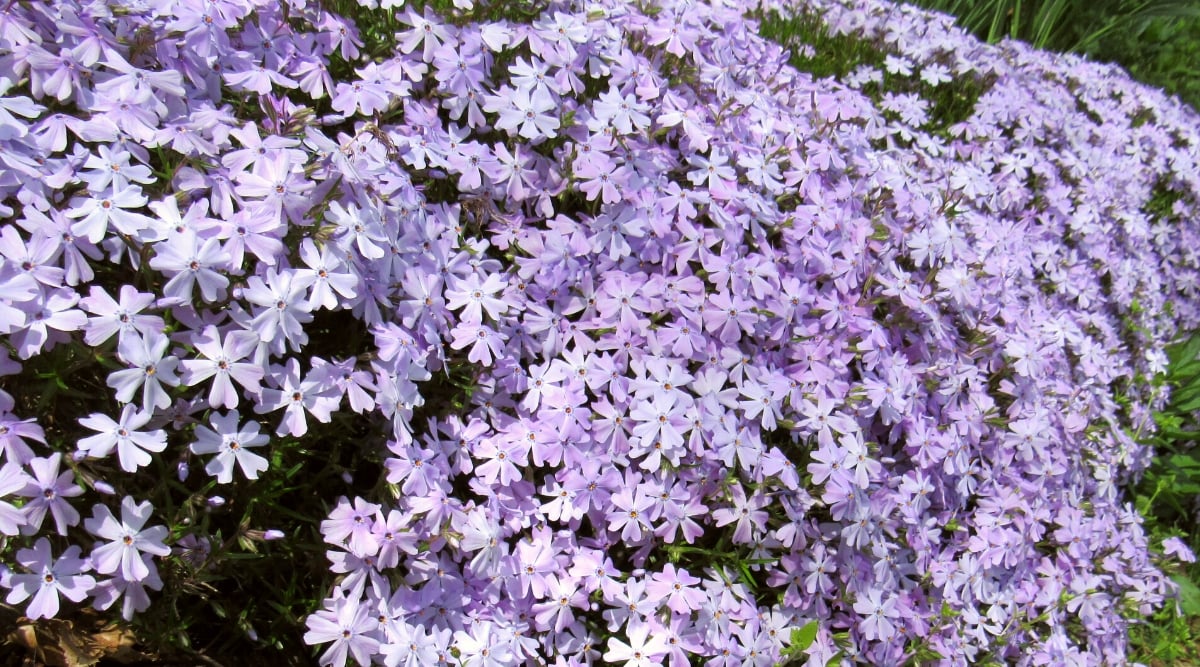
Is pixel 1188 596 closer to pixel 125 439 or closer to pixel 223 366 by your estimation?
pixel 223 366

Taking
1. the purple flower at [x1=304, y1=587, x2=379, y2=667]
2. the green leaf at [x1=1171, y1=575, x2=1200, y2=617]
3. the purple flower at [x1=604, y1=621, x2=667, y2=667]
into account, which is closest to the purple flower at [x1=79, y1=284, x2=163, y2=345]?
the purple flower at [x1=304, y1=587, x2=379, y2=667]

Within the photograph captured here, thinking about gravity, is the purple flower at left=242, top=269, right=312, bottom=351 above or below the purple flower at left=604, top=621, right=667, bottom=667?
above

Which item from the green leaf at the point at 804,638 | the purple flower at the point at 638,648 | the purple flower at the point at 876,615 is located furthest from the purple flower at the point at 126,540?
the purple flower at the point at 876,615

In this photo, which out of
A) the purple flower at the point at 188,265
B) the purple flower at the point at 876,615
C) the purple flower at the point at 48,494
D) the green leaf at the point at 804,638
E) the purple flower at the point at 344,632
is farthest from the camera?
the purple flower at the point at 876,615

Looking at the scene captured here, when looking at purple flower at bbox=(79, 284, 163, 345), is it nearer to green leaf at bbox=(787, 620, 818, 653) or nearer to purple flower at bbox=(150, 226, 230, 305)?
purple flower at bbox=(150, 226, 230, 305)

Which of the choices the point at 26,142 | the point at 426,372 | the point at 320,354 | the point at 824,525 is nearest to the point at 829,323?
the point at 824,525

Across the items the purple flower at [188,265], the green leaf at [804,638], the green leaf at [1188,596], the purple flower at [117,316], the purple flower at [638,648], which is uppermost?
the purple flower at [188,265]

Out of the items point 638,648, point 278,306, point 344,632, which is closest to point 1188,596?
point 638,648

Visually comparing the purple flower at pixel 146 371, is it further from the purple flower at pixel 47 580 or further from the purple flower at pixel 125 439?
the purple flower at pixel 47 580

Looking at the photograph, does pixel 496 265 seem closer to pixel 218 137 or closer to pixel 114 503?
pixel 218 137
